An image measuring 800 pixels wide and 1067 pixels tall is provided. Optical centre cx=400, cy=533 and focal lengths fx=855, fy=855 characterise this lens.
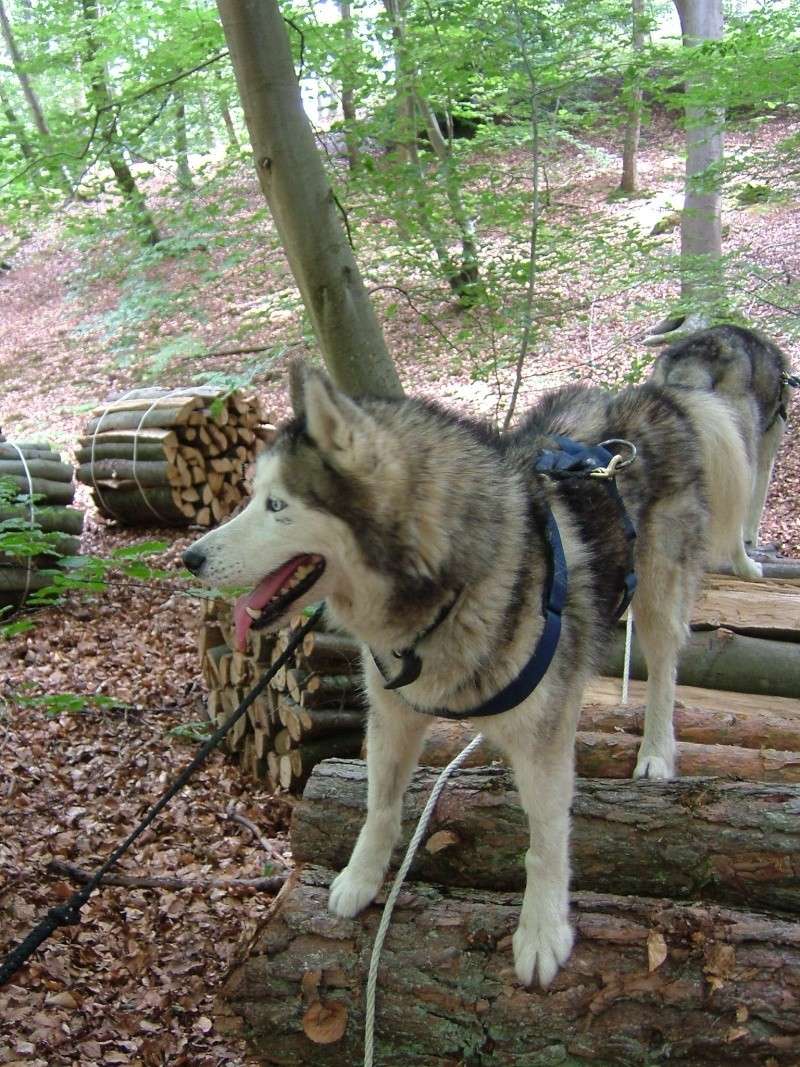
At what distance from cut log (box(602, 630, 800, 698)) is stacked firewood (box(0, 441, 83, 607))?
482 centimetres

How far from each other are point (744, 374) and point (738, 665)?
2809mm

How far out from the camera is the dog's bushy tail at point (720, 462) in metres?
3.54

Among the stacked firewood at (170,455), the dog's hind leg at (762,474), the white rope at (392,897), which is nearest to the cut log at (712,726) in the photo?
the white rope at (392,897)

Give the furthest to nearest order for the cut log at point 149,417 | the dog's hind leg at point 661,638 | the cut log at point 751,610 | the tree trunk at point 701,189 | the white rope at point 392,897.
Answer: the cut log at point 149,417, the tree trunk at point 701,189, the cut log at point 751,610, the dog's hind leg at point 661,638, the white rope at point 392,897

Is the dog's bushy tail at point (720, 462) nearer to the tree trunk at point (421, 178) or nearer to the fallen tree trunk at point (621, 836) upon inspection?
the fallen tree trunk at point (621, 836)

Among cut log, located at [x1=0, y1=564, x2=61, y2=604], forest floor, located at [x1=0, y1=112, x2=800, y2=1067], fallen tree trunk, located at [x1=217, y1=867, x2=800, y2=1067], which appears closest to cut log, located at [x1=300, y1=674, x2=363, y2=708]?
forest floor, located at [x1=0, y1=112, x2=800, y2=1067]

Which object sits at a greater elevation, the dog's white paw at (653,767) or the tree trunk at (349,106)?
the tree trunk at (349,106)

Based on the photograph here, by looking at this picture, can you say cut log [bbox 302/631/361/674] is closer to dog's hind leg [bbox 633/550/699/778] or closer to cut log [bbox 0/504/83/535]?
dog's hind leg [bbox 633/550/699/778]

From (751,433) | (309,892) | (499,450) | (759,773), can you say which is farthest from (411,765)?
(751,433)

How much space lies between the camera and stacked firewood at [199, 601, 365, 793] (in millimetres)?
4785

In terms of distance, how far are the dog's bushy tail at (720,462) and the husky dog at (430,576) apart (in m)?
0.87

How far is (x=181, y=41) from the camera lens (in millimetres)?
6090

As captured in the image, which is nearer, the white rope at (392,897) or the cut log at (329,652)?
the white rope at (392,897)

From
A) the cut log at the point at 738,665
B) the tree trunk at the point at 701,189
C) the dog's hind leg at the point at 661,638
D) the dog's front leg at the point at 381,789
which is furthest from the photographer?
the tree trunk at the point at 701,189
